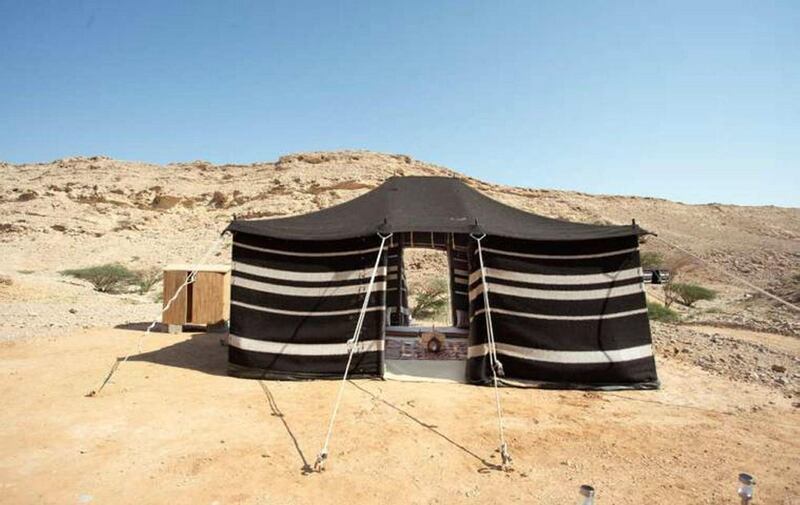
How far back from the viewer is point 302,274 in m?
5.80

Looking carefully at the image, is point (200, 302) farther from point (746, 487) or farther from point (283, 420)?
point (746, 487)

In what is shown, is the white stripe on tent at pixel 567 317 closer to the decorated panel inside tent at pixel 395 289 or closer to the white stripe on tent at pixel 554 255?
the white stripe on tent at pixel 554 255

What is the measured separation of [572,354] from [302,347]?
330 cm

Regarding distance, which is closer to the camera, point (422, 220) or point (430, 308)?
point (422, 220)

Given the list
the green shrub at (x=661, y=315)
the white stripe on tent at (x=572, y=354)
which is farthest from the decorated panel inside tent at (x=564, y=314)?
the green shrub at (x=661, y=315)

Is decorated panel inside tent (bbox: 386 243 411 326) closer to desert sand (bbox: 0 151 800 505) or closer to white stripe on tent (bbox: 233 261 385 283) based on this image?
white stripe on tent (bbox: 233 261 385 283)

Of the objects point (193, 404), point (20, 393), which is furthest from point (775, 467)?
point (20, 393)

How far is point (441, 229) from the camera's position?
5586 mm

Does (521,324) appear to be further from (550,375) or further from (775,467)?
(775,467)

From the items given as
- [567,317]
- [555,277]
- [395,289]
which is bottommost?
[395,289]

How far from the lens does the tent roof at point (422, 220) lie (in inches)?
223

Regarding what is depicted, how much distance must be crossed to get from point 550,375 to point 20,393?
19.1 feet

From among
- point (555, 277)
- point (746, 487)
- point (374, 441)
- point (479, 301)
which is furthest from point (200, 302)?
point (746, 487)

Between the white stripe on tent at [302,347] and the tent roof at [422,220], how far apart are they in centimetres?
135
